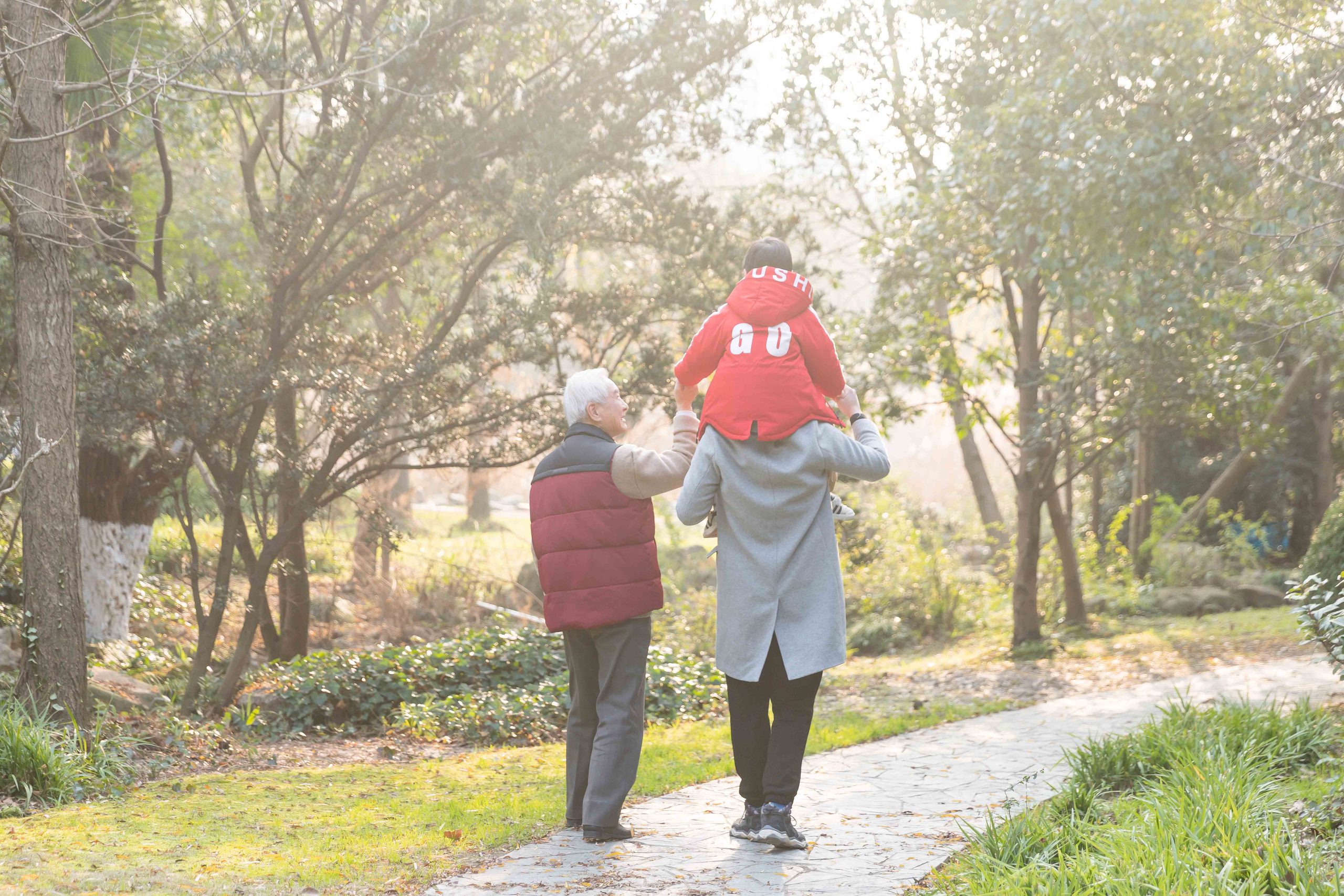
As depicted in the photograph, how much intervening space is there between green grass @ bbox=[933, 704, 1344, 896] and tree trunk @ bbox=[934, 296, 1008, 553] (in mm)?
6059

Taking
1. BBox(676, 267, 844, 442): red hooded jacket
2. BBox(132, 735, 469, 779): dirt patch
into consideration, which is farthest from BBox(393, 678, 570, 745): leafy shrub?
BBox(676, 267, 844, 442): red hooded jacket

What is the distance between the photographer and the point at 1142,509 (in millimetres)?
15180

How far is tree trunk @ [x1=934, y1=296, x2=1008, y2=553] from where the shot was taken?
10.9 metres

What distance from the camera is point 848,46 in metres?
13.4

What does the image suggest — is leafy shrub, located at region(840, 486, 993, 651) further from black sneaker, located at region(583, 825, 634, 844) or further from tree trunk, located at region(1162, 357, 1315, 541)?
black sneaker, located at region(583, 825, 634, 844)

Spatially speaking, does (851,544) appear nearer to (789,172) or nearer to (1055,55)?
(789,172)

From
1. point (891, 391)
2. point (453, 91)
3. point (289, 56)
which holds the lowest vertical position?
point (891, 391)

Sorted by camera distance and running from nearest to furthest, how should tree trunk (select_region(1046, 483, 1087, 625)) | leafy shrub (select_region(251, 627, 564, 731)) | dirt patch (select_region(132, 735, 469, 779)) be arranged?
dirt patch (select_region(132, 735, 469, 779))
leafy shrub (select_region(251, 627, 564, 731))
tree trunk (select_region(1046, 483, 1087, 625))

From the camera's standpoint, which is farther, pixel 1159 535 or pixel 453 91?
pixel 1159 535

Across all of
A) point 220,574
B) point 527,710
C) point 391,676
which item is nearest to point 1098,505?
point 527,710

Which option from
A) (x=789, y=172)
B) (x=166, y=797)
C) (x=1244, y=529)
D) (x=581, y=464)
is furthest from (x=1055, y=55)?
(x=1244, y=529)

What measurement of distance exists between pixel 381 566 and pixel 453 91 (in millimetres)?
6424

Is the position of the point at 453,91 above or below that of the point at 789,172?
below

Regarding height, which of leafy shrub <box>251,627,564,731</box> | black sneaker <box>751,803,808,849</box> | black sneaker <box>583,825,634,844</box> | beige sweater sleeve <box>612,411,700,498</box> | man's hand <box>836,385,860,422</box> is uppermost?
man's hand <box>836,385,860,422</box>
